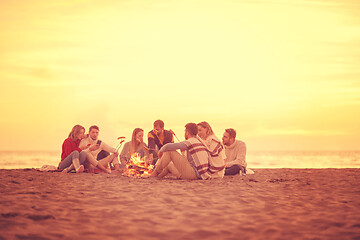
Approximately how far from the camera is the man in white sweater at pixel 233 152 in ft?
41.6

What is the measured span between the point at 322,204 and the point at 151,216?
3.18m

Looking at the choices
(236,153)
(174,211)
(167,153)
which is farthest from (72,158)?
(174,211)

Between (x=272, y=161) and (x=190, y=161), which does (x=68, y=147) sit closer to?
(x=190, y=161)

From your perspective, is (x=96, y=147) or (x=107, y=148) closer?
(x=96, y=147)

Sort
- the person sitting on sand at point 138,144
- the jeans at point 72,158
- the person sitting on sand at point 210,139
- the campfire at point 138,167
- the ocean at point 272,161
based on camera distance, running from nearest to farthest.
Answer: the person sitting on sand at point 210,139
the campfire at point 138,167
the jeans at point 72,158
the person sitting on sand at point 138,144
the ocean at point 272,161

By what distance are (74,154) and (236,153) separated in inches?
199

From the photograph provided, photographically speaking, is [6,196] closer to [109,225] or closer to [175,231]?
[109,225]

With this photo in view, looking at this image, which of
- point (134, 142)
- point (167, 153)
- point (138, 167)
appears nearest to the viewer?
point (167, 153)

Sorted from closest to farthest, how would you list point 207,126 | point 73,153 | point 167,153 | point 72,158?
point 167,153 → point 207,126 → point 73,153 → point 72,158

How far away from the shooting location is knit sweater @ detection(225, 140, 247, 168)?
41.5 feet

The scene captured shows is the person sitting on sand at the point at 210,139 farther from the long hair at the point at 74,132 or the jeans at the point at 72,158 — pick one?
the long hair at the point at 74,132

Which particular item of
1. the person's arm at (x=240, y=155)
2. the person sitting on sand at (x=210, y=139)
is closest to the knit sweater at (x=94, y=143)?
the person sitting on sand at (x=210, y=139)

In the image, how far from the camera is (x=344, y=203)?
Result: 287 inches

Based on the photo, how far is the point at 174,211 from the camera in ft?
20.9
